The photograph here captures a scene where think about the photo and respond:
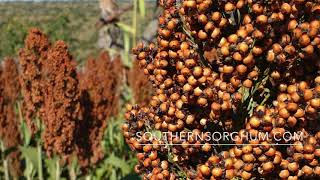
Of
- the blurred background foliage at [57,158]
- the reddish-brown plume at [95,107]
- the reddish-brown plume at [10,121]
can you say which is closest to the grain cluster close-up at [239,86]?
the blurred background foliage at [57,158]

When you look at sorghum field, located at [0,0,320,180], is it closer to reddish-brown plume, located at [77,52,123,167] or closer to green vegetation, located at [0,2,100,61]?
reddish-brown plume, located at [77,52,123,167]

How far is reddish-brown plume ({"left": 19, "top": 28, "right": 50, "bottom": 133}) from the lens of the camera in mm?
5160

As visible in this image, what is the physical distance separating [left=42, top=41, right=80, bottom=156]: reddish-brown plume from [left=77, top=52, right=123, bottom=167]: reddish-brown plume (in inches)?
25.9

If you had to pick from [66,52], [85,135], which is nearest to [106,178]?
[85,135]

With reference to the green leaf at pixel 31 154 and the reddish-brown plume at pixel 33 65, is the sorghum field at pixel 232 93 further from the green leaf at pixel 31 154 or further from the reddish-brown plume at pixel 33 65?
the green leaf at pixel 31 154

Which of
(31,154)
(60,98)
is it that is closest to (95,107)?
(31,154)

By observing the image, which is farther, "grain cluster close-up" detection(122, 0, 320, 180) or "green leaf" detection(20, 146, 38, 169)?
"green leaf" detection(20, 146, 38, 169)

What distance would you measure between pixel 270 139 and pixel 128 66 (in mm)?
8500

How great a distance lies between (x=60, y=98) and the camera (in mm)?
4914

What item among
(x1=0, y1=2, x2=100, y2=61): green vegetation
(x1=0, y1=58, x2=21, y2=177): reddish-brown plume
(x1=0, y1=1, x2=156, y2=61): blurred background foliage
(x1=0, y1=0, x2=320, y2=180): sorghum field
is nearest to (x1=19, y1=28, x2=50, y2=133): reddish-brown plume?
(x1=0, y1=58, x2=21, y2=177): reddish-brown plume

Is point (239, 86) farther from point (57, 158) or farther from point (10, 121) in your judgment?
point (10, 121)

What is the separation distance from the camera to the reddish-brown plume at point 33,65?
516 centimetres

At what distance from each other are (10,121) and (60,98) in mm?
1971

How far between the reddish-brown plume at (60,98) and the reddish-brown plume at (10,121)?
66.1 inches
